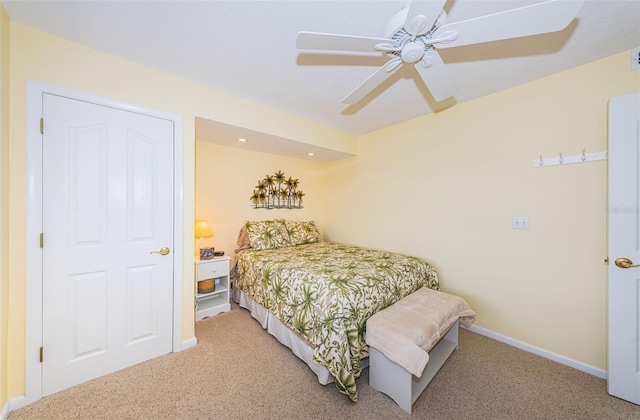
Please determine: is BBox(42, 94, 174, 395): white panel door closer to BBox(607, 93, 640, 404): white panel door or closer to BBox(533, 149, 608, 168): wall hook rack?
BBox(533, 149, 608, 168): wall hook rack

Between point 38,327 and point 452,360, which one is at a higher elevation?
point 38,327

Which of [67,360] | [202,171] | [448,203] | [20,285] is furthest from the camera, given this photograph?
[202,171]

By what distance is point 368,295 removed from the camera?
6.00 feet

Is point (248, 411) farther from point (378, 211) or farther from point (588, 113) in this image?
point (588, 113)

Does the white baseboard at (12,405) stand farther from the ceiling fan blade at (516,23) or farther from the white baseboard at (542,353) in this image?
the white baseboard at (542,353)

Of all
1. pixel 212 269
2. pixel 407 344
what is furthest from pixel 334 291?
pixel 212 269

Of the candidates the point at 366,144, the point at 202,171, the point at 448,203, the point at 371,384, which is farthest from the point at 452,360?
the point at 202,171

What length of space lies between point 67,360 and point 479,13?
3552 millimetres

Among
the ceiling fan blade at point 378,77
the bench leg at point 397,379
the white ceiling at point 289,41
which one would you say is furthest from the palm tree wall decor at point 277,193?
the bench leg at point 397,379

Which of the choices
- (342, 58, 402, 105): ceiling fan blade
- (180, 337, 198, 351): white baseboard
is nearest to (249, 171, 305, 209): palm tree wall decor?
(180, 337, 198, 351): white baseboard

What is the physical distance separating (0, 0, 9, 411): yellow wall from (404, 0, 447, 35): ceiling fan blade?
→ 2.26 m

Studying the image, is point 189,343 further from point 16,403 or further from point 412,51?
point 412,51

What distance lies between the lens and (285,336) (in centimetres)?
217

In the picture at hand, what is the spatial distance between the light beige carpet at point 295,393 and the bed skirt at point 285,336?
2.8 inches
